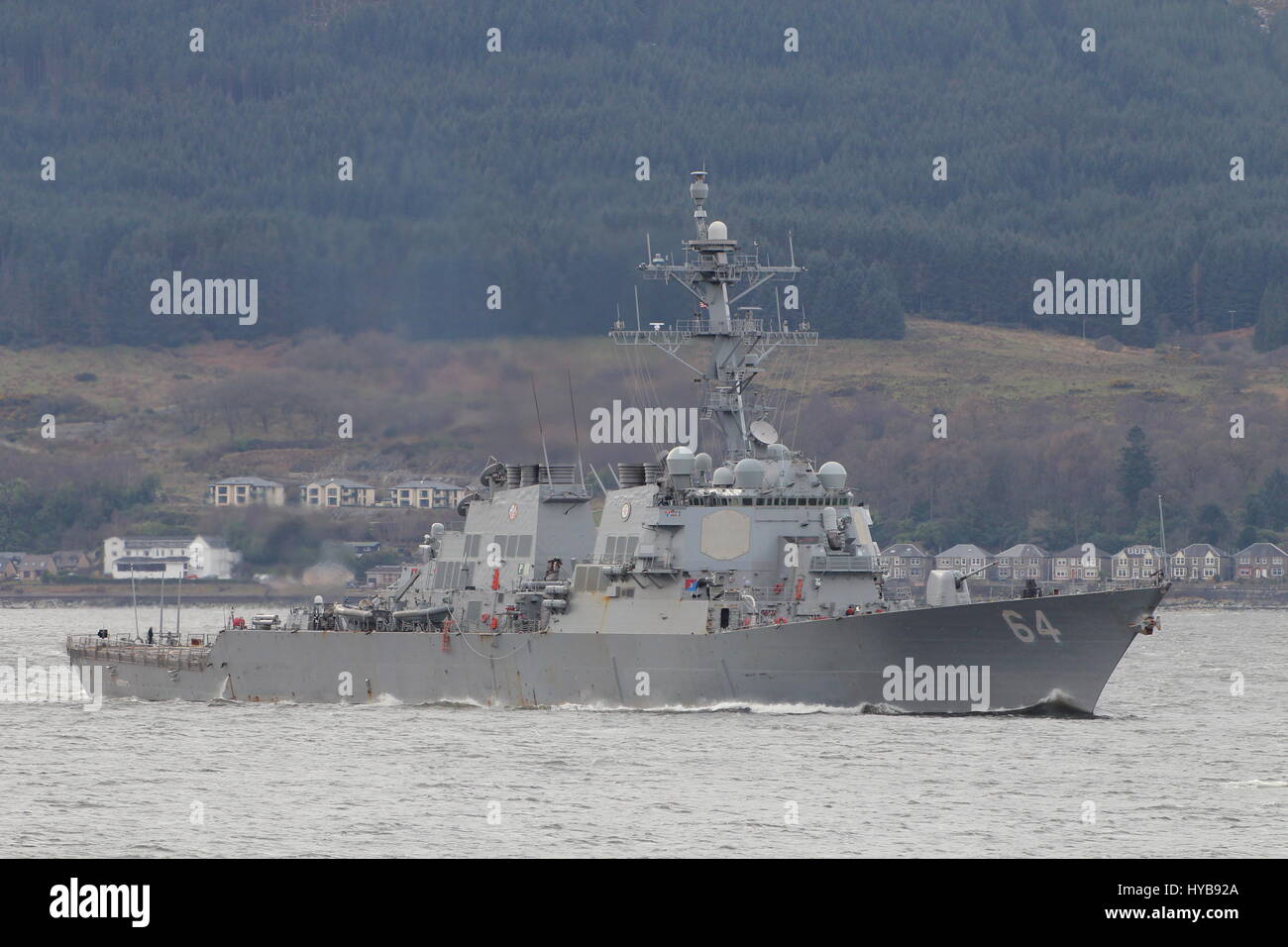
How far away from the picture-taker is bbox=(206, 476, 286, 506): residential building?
68.3 m

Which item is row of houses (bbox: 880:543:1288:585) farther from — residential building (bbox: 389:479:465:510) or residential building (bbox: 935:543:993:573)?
residential building (bbox: 389:479:465:510)

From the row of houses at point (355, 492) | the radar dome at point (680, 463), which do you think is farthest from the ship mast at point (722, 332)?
the row of houses at point (355, 492)

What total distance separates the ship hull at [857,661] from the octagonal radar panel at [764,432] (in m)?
4.57

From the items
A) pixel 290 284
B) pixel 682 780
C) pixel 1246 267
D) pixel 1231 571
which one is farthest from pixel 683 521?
pixel 1246 267

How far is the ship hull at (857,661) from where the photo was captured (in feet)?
118

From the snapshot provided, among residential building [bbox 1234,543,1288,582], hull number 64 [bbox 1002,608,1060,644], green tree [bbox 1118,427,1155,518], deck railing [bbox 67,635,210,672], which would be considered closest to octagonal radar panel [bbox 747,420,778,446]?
hull number 64 [bbox 1002,608,1060,644]

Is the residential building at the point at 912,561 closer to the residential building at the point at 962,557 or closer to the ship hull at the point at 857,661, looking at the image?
the residential building at the point at 962,557

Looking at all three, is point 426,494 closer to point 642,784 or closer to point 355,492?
point 355,492

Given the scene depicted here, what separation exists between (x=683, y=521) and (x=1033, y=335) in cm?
14528

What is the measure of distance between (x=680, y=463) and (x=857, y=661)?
5.66 m

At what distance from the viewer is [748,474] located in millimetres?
39188

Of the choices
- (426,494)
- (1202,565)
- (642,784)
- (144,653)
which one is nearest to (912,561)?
(1202,565)

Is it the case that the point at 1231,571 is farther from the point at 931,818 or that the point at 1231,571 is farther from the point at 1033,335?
the point at 931,818

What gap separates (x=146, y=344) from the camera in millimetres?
146000
